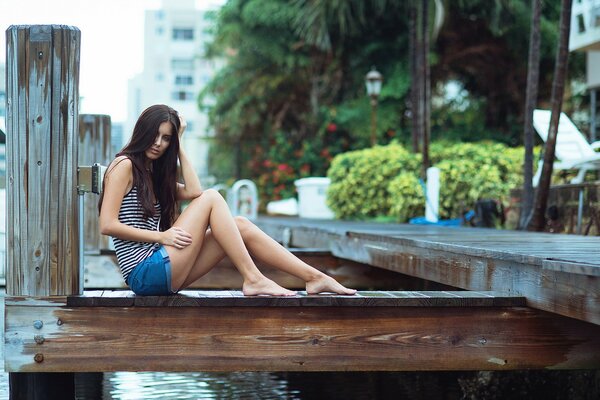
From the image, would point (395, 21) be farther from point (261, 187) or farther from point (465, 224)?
point (465, 224)

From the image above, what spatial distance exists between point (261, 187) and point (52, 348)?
17.1m

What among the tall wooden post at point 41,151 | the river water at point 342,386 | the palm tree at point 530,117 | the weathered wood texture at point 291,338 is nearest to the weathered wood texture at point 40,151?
the tall wooden post at point 41,151

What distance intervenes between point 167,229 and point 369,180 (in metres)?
9.30

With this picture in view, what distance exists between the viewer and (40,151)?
372 centimetres

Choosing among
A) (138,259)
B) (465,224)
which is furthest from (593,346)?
(465,224)

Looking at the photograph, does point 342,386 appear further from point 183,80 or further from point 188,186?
point 183,80

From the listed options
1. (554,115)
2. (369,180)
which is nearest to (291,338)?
(554,115)

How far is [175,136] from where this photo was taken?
4.05 metres

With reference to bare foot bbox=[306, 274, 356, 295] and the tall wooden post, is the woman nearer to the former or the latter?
bare foot bbox=[306, 274, 356, 295]

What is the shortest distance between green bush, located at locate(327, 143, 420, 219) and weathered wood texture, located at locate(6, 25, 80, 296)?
9246mm

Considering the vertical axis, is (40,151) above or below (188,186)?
above

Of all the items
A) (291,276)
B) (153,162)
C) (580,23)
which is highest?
(580,23)

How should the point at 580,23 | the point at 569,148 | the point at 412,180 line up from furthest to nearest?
the point at 580,23
the point at 412,180
the point at 569,148

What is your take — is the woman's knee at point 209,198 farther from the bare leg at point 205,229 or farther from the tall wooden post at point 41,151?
the tall wooden post at point 41,151
